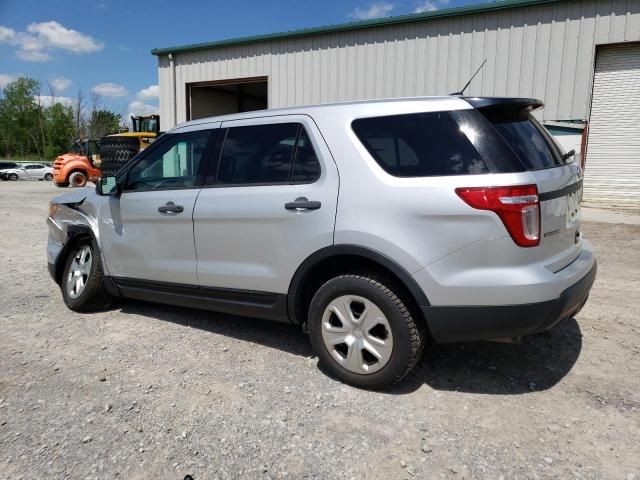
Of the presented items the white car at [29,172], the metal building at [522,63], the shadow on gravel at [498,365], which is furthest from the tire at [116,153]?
the white car at [29,172]

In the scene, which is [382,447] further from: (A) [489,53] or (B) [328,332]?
(A) [489,53]

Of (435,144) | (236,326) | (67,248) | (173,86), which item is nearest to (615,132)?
(435,144)

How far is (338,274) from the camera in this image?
10.8 ft

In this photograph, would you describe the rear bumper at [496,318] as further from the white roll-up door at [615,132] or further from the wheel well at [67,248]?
the white roll-up door at [615,132]

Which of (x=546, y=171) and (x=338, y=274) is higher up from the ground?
(x=546, y=171)

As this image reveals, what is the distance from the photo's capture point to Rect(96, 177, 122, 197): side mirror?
4307 millimetres

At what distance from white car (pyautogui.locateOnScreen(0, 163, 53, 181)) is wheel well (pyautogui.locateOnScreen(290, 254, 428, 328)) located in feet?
A: 120

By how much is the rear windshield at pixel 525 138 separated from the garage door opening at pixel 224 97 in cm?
1269

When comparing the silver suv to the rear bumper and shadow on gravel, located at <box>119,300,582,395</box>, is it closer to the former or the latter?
the rear bumper

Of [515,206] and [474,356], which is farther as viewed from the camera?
[474,356]

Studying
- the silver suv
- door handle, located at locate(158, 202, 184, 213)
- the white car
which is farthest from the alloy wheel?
the white car

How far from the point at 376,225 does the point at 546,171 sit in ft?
3.31

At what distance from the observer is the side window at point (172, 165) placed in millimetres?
3914

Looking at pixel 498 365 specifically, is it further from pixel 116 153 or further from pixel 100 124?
pixel 100 124
